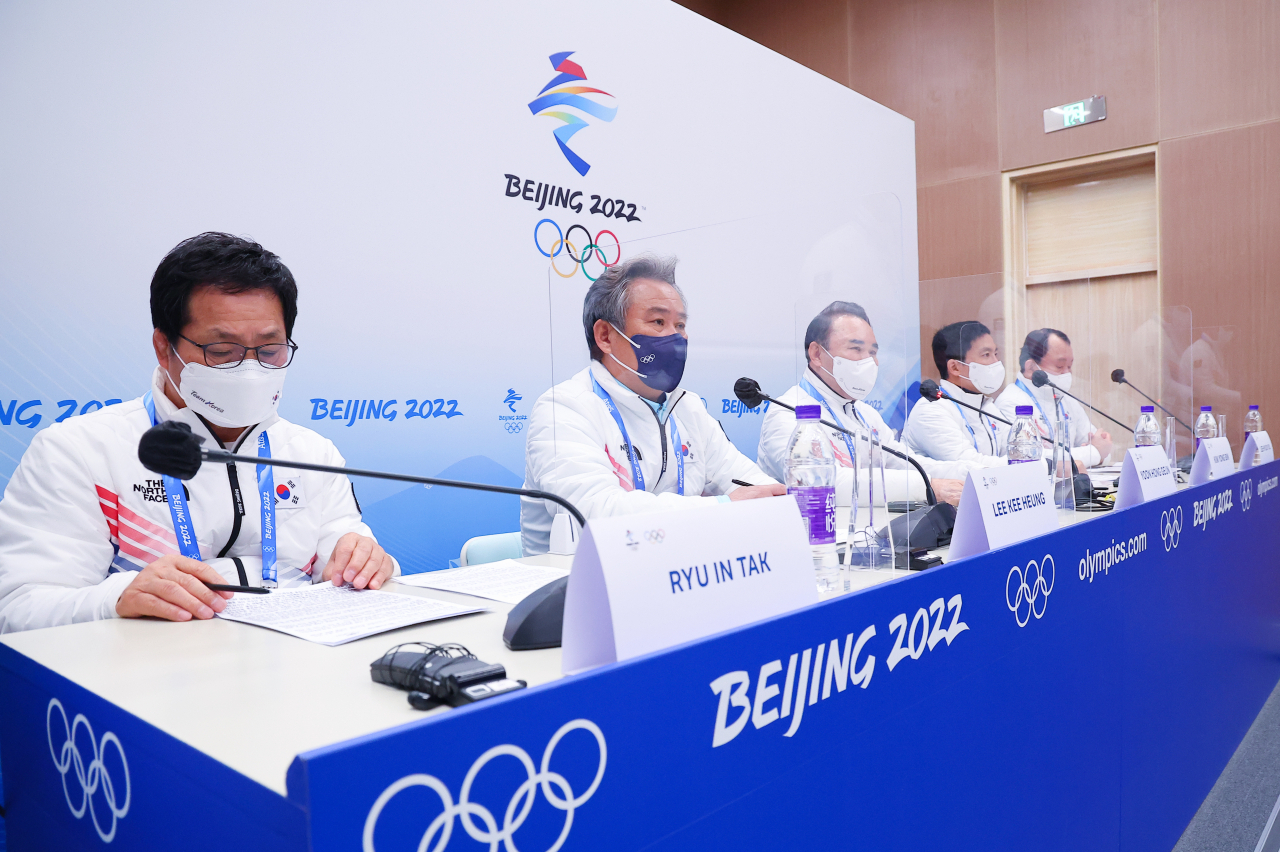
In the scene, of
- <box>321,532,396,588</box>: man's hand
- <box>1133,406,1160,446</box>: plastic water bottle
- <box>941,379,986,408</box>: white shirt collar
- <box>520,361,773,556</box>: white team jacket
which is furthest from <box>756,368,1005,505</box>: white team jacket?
<box>1133,406,1160,446</box>: plastic water bottle

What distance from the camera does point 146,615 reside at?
1.06 meters

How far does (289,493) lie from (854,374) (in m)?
1.03

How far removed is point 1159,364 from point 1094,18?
302 centimetres

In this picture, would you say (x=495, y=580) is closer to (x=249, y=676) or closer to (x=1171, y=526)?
(x=249, y=676)

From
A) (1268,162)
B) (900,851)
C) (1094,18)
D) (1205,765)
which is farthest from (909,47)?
(900,851)

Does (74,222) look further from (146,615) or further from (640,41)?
(640,41)

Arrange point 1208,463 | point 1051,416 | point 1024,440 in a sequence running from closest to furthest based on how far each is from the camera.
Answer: point 1024,440 → point 1208,463 → point 1051,416

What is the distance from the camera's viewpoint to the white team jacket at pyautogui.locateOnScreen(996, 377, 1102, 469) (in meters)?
2.31

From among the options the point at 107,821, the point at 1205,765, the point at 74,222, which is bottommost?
the point at 1205,765

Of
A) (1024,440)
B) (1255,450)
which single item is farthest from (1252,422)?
(1024,440)

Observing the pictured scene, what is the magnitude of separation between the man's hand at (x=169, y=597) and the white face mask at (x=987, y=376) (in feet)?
A: 6.16

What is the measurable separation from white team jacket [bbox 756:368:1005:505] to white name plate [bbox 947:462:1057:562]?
0.12ft

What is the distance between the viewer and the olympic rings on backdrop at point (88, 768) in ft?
2.31

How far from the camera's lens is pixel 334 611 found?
3.58ft
